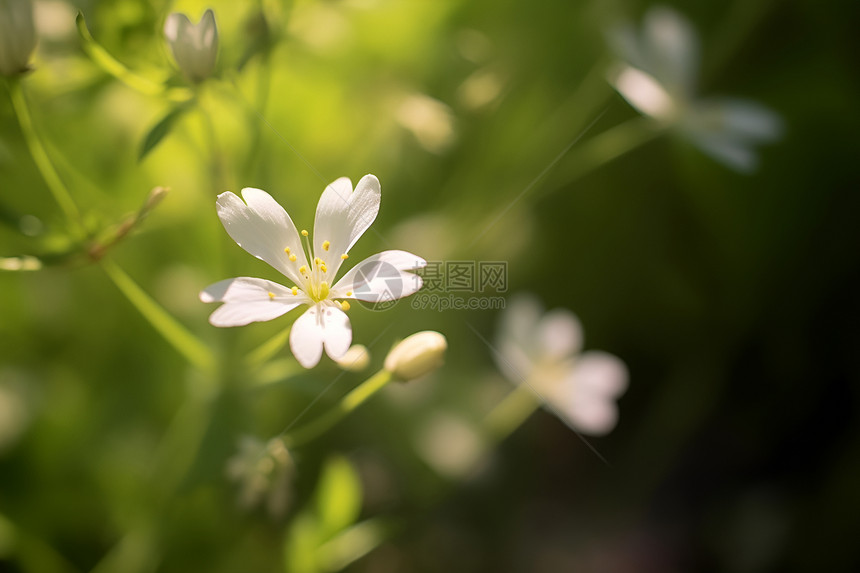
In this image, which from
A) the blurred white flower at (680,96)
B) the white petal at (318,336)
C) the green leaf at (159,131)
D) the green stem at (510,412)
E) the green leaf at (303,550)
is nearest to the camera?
the white petal at (318,336)

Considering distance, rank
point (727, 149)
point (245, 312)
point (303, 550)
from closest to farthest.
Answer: point (245, 312), point (303, 550), point (727, 149)

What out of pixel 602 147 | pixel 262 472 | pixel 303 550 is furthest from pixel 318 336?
pixel 602 147

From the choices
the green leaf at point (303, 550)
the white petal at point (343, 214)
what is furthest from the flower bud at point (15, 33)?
the green leaf at point (303, 550)

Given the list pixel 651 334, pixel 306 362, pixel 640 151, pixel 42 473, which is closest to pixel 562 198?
pixel 640 151

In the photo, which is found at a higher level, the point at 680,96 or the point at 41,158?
the point at 41,158

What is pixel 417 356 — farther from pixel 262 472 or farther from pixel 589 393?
pixel 589 393

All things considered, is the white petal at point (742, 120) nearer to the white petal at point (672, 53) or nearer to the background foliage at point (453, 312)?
the white petal at point (672, 53)

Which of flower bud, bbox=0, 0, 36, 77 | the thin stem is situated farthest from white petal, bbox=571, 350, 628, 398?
flower bud, bbox=0, 0, 36, 77
